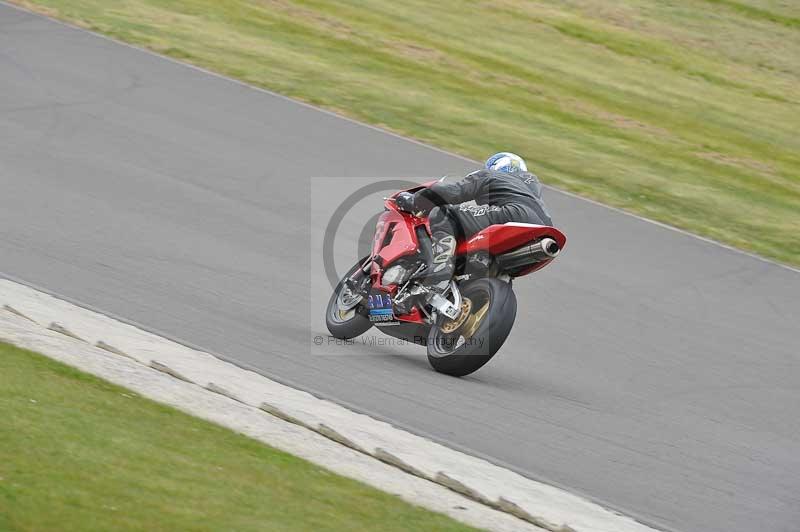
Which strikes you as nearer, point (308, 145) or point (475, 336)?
point (475, 336)

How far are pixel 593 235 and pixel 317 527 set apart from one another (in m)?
8.35

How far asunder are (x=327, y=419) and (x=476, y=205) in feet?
7.38

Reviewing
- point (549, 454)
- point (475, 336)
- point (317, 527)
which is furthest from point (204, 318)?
point (317, 527)

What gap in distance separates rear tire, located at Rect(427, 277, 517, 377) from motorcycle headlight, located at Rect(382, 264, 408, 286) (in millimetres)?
463

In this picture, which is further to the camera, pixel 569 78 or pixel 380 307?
pixel 569 78

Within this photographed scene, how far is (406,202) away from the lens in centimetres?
908

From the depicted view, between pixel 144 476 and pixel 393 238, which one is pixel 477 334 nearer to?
pixel 393 238

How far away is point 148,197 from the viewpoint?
483 inches

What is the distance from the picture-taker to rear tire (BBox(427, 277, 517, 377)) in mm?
8250

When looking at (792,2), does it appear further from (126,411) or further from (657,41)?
(126,411)

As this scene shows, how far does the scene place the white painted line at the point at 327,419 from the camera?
21.6 feet

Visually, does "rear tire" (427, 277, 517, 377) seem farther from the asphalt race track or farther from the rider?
the rider

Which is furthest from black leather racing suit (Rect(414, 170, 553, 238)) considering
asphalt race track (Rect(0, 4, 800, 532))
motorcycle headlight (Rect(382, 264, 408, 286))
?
asphalt race track (Rect(0, 4, 800, 532))

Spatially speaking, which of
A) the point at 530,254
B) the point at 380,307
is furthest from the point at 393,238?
the point at 530,254
